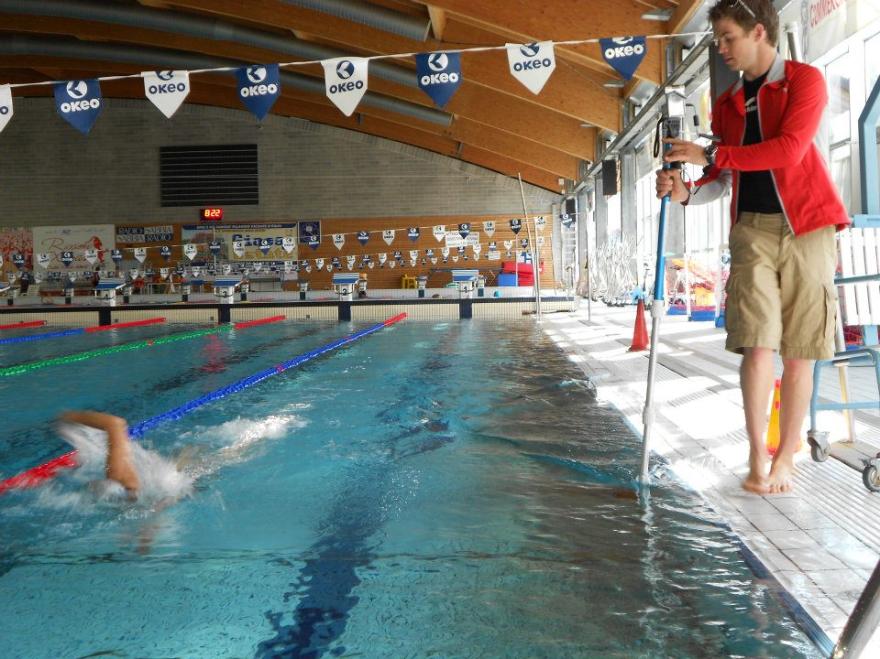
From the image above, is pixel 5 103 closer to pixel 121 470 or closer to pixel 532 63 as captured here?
pixel 532 63

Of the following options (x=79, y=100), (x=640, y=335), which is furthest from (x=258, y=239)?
(x=640, y=335)

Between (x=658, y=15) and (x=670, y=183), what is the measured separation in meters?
7.24

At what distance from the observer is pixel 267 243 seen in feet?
72.6

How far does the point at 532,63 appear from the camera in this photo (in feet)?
27.4

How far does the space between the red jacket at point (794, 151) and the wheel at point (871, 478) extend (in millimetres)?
712

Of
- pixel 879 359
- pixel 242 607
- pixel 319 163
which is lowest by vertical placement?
pixel 242 607

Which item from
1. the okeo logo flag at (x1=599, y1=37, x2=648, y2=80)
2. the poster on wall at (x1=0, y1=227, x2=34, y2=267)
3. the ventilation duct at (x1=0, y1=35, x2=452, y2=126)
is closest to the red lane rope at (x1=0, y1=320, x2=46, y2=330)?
the ventilation duct at (x1=0, y1=35, x2=452, y2=126)

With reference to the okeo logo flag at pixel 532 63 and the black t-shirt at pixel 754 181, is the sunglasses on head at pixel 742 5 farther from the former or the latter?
the okeo logo flag at pixel 532 63

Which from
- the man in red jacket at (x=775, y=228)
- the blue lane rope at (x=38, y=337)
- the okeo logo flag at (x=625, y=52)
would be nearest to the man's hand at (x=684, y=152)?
the man in red jacket at (x=775, y=228)

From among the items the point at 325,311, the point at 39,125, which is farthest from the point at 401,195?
the point at 39,125

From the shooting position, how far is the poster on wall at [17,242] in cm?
2211

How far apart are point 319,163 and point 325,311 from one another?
7.64 m

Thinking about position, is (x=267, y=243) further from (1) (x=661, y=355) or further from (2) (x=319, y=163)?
(1) (x=661, y=355)

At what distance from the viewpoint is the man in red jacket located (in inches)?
91.4
